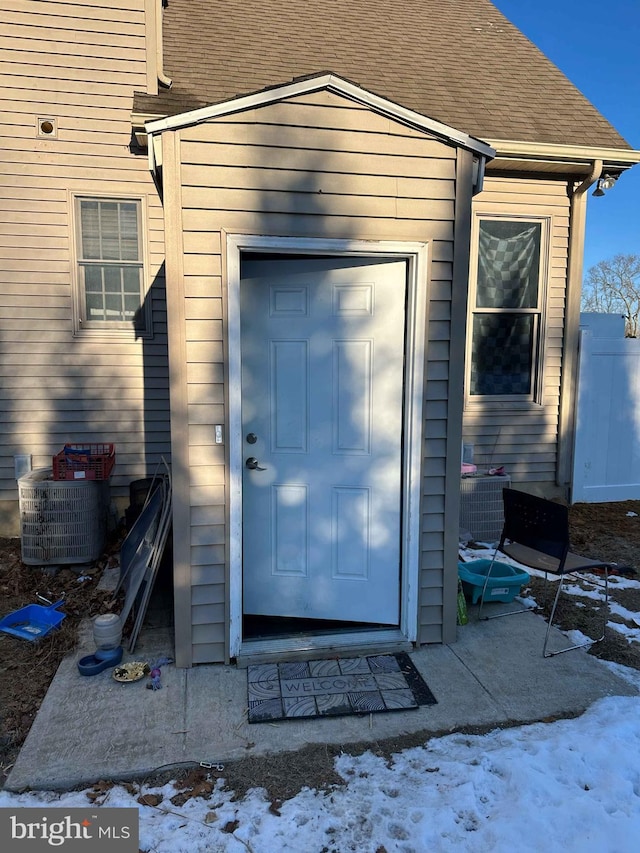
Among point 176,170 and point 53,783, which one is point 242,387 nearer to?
point 176,170

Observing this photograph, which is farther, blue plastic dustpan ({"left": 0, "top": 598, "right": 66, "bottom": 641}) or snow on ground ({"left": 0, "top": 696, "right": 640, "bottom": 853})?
blue plastic dustpan ({"left": 0, "top": 598, "right": 66, "bottom": 641})

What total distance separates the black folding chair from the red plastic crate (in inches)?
130

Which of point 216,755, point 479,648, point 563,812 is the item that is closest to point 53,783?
point 216,755

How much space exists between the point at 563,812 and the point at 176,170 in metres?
3.33

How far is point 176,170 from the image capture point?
2.87 meters

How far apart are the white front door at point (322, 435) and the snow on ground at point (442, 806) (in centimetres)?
114

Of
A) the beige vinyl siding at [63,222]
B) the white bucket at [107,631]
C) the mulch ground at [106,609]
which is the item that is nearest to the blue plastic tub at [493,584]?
the mulch ground at [106,609]

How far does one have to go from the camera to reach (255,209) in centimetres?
298

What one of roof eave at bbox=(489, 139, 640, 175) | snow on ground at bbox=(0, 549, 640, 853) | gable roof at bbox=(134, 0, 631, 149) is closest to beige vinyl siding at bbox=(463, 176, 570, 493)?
roof eave at bbox=(489, 139, 640, 175)

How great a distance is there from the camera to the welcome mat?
275cm

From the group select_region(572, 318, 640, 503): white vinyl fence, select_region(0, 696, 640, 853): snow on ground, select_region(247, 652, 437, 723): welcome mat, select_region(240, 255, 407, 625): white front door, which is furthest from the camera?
select_region(572, 318, 640, 503): white vinyl fence

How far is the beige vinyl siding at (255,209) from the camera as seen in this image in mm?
2926

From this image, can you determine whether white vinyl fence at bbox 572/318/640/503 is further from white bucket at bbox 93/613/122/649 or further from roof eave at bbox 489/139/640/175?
white bucket at bbox 93/613/122/649

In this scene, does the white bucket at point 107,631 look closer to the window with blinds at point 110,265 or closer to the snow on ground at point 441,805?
the snow on ground at point 441,805
